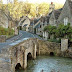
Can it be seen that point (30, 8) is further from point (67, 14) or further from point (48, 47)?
point (48, 47)

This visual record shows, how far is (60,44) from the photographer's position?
29.2 metres

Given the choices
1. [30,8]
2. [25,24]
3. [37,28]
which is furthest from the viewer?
[30,8]

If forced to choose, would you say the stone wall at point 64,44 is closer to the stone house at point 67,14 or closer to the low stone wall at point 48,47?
the low stone wall at point 48,47

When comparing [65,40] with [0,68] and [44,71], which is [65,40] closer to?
[44,71]

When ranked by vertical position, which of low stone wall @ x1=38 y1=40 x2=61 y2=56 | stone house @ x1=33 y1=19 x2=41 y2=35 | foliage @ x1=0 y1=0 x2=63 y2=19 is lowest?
low stone wall @ x1=38 y1=40 x2=61 y2=56

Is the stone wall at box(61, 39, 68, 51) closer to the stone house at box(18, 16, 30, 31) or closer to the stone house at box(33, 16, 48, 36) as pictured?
the stone house at box(33, 16, 48, 36)

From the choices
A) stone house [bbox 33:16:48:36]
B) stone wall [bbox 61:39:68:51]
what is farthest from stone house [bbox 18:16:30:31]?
stone wall [bbox 61:39:68:51]

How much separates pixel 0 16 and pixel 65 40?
1693 cm

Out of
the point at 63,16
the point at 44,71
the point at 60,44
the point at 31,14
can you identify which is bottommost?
the point at 44,71

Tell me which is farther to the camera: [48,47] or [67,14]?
[67,14]

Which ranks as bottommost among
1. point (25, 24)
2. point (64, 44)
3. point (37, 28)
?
point (64, 44)

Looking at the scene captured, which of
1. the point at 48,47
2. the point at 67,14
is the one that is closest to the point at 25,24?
the point at 67,14

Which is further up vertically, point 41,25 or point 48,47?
point 41,25

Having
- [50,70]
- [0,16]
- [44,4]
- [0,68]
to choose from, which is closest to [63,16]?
[0,16]
